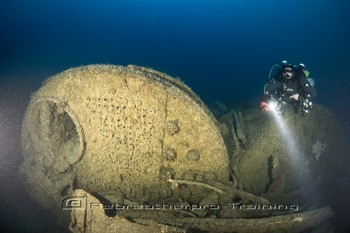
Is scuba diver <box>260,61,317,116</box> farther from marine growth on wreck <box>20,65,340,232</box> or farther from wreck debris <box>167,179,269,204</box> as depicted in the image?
wreck debris <box>167,179,269,204</box>

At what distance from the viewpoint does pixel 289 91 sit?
A: 15.8 feet

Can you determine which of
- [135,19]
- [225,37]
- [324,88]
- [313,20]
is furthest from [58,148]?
[135,19]

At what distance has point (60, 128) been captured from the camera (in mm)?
4625

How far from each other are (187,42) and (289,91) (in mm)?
74508

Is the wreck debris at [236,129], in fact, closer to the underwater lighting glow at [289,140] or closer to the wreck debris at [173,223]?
the underwater lighting glow at [289,140]

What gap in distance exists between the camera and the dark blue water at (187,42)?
17.1 meters

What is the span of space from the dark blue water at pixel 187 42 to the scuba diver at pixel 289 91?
8.61 ft

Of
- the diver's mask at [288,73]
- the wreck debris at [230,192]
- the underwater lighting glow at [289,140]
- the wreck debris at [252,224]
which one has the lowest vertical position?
the wreck debris at [252,224]

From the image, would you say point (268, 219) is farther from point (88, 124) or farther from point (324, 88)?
point (324, 88)

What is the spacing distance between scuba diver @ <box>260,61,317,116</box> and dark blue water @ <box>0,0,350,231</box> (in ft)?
8.61

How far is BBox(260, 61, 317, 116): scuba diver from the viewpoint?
4652mm

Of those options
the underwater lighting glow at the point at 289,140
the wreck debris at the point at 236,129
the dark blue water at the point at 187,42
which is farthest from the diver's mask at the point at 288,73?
the dark blue water at the point at 187,42

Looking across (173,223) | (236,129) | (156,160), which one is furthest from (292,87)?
(173,223)

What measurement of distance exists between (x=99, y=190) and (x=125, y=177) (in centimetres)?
48
